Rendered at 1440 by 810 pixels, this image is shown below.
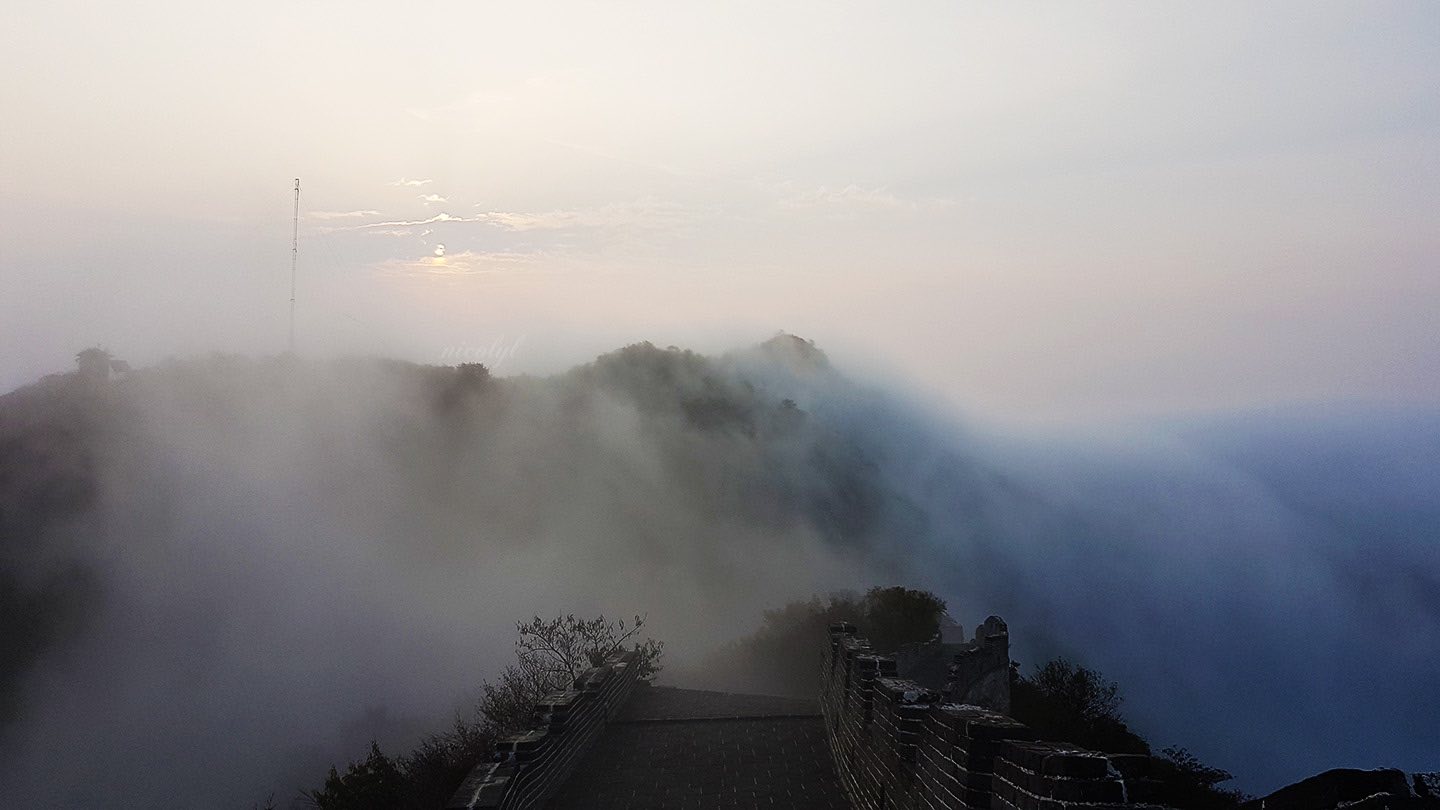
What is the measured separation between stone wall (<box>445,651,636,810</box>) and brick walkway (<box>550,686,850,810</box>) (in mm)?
274

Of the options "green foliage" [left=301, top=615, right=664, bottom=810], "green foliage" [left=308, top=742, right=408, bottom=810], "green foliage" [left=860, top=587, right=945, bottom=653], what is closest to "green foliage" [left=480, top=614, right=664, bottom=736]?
"green foliage" [left=301, top=615, right=664, bottom=810]

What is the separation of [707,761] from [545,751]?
354 cm

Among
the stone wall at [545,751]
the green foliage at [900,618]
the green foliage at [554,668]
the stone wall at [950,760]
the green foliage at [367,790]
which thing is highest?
the stone wall at [950,760]

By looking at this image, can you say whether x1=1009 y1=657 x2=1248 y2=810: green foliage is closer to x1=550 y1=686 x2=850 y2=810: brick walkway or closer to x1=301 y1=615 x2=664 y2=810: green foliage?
x1=550 y1=686 x2=850 y2=810: brick walkway

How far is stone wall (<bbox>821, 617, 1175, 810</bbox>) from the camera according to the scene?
5.62 meters

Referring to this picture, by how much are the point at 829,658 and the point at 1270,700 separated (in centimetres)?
10547

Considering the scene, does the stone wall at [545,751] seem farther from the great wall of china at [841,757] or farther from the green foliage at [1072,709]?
the green foliage at [1072,709]

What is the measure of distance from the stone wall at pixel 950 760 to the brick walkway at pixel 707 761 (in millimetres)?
632

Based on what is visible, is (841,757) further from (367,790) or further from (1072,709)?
(1072,709)

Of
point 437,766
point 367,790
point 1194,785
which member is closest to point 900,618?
point 1194,785

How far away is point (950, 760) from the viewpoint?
24.1 ft

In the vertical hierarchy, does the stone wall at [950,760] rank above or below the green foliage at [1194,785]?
above

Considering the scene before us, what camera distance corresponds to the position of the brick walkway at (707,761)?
42.4ft

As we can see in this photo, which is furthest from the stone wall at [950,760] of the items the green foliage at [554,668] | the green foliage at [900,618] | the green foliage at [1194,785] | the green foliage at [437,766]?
the green foliage at [900,618]
